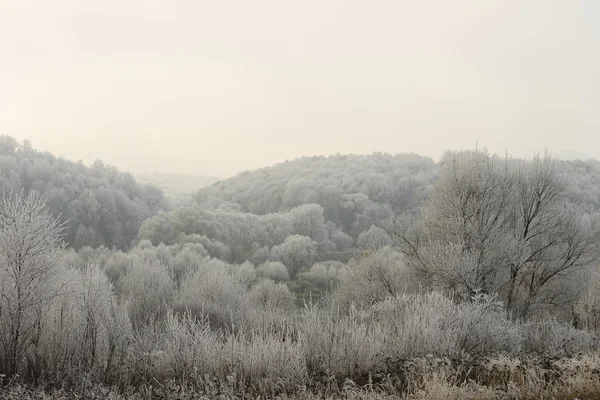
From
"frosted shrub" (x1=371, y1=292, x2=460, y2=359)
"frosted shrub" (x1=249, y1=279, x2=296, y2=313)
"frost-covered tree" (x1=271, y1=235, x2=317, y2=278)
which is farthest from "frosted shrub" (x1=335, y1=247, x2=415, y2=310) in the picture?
"frost-covered tree" (x1=271, y1=235, x2=317, y2=278)

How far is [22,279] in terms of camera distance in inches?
302

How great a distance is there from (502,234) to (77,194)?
43318 millimetres

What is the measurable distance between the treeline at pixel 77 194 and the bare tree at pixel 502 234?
32.3 m

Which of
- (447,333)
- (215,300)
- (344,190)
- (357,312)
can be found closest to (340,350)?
(447,333)

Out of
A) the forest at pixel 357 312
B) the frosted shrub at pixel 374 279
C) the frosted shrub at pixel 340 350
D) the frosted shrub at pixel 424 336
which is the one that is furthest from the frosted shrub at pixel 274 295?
the frosted shrub at pixel 340 350

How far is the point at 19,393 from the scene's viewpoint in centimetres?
577

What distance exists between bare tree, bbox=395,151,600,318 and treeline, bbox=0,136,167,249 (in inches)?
1273

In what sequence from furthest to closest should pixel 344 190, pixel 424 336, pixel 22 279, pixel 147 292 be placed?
pixel 344 190 → pixel 147 292 → pixel 424 336 → pixel 22 279

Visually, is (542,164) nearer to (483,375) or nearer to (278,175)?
(483,375)

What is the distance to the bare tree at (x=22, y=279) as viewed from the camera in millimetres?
7496

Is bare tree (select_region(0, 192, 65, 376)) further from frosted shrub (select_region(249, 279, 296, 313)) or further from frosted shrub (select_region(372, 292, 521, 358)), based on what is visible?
frosted shrub (select_region(249, 279, 296, 313))

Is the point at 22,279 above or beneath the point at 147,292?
above

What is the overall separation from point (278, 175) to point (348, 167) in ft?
50.3

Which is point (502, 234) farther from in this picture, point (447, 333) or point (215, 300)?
point (215, 300)
